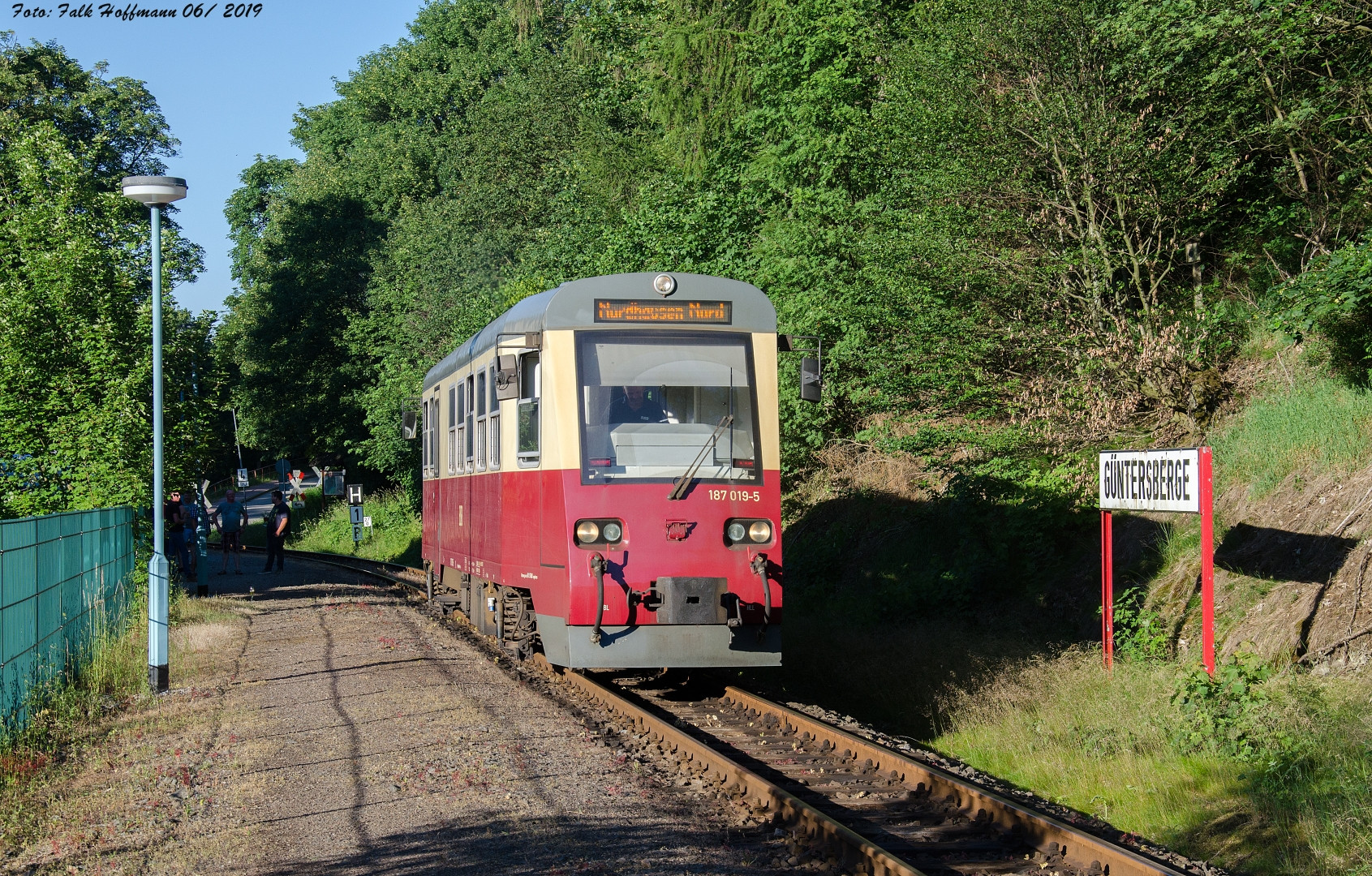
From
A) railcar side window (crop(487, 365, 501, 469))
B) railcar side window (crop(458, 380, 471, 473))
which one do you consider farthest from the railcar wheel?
railcar side window (crop(458, 380, 471, 473))

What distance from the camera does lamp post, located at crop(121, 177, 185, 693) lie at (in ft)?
41.1

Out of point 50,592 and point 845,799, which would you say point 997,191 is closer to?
point 845,799

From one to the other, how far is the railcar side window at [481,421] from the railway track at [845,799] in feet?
10.4

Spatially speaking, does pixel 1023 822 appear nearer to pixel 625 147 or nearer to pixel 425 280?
pixel 625 147

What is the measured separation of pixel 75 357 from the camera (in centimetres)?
1811

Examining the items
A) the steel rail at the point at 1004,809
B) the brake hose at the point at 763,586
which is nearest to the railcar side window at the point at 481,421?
the brake hose at the point at 763,586

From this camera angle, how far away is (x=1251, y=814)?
7.41 metres

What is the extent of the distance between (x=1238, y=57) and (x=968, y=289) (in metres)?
4.28

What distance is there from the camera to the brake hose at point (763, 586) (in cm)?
1031

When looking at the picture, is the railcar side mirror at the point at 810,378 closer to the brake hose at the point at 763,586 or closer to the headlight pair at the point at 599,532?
the brake hose at the point at 763,586

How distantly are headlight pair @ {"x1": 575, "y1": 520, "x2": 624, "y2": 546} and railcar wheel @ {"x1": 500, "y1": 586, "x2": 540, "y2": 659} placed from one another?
1.57m

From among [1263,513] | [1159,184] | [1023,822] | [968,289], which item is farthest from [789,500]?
[1023,822]

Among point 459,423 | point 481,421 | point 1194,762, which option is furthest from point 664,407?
point 459,423

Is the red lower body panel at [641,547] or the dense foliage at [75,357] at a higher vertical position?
the dense foliage at [75,357]
